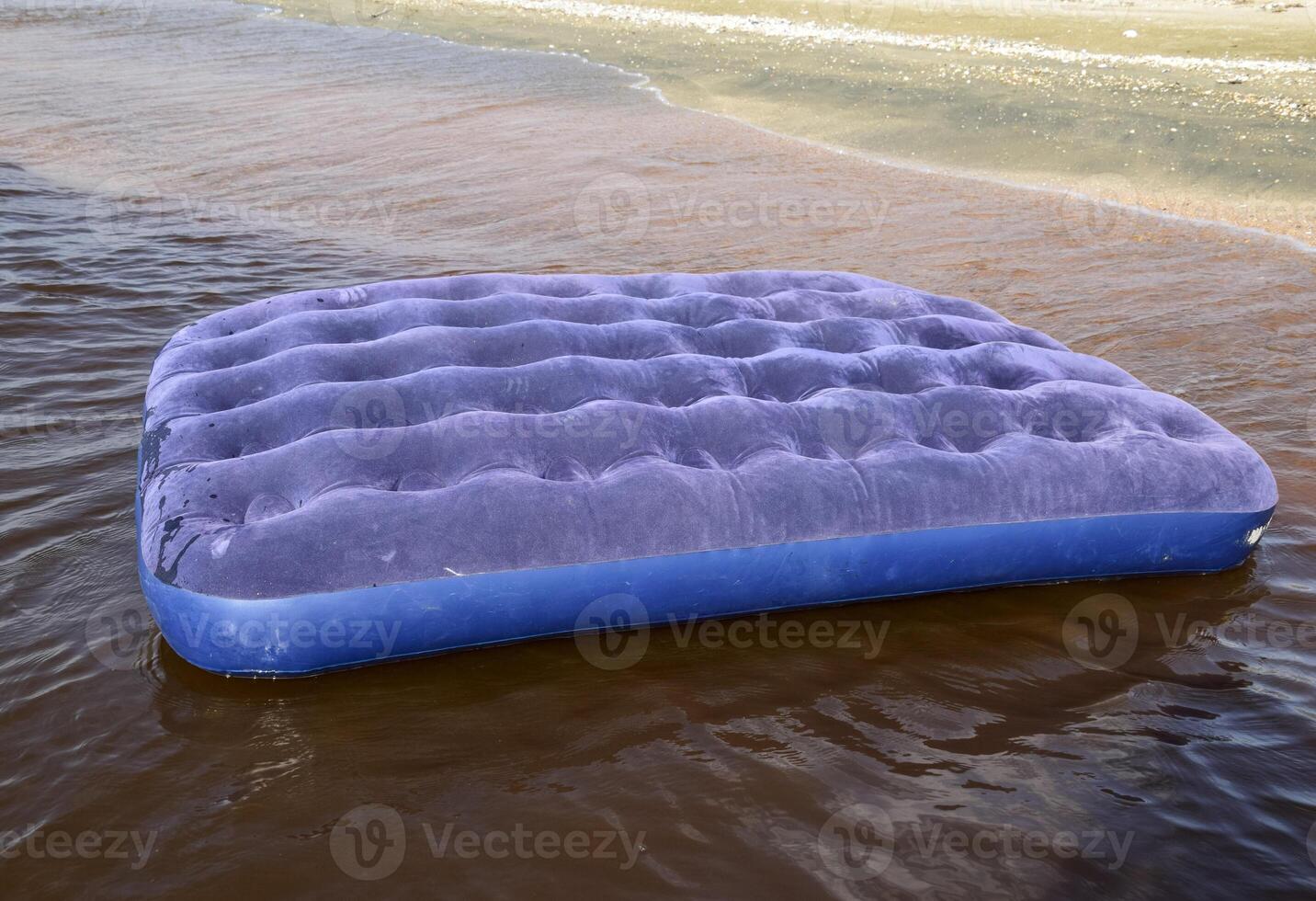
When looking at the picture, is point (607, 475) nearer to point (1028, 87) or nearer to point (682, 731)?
point (682, 731)

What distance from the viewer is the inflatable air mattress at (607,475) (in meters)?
2.62

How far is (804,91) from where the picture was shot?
11.7m

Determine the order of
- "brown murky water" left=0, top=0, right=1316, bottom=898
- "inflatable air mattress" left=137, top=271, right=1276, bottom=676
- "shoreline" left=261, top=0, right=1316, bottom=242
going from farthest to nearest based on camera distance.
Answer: "shoreline" left=261, top=0, right=1316, bottom=242
"inflatable air mattress" left=137, top=271, right=1276, bottom=676
"brown murky water" left=0, top=0, right=1316, bottom=898

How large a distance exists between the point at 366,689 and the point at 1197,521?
8.34 ft

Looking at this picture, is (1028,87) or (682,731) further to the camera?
(1028,87)

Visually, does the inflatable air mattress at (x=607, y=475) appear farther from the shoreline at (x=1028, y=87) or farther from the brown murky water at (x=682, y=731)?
the shoreline at (x=1028, y=87)

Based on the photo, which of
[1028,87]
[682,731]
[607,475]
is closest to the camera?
[682,731]

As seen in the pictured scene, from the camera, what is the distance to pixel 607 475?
2.87 m

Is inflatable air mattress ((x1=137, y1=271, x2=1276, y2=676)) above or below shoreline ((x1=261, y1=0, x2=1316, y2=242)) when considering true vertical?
below

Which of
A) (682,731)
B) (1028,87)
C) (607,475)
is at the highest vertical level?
(1028,87)

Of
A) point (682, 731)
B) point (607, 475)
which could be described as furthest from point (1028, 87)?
point (682, 731)

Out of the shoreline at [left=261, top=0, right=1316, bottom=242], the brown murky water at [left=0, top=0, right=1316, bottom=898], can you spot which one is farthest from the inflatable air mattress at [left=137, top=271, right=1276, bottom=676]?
the shoreline at [left=261, top=0, right=1316, bottom=242]

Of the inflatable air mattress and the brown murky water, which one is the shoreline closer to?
the brown murky water

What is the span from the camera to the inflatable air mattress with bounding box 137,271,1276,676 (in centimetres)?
262
